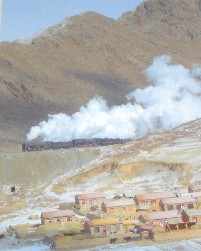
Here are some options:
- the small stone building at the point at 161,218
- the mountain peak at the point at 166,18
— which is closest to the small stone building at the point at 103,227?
the small stone building at the point at 161,218

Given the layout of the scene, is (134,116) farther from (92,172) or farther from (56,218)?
(56,218)

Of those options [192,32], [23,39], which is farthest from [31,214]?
[192,32]

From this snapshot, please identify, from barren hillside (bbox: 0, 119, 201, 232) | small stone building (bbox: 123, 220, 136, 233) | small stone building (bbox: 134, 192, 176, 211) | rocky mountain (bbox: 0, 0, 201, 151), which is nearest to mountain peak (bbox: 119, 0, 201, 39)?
rocky mountain (bbox: 0, 0, 201, 151)

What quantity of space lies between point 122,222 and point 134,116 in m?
54.9

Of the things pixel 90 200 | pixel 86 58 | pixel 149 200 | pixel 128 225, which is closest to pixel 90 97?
pixel 86 58

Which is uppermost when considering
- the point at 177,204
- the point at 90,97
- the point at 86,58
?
the point at 86,58

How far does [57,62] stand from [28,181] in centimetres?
6677

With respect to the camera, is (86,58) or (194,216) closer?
(194,216)

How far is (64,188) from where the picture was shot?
185 ft

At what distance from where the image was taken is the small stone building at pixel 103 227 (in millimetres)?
36656

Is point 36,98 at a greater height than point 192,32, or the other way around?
point 192,32

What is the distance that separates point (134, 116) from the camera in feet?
303

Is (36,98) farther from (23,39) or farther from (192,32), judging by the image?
(192,32)

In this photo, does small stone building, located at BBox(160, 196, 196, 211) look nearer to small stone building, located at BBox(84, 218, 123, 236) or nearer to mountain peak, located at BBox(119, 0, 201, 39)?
small stone building, located at BBox(84, 218, 123, 236)
